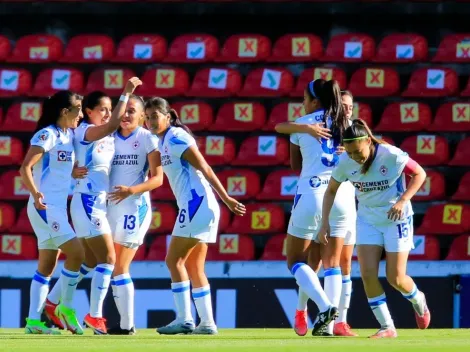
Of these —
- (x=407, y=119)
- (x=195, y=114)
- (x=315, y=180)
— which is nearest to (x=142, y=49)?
(x=195, y=114)

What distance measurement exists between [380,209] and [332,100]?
35.1 inches

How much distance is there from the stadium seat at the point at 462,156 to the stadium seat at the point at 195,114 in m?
2.71

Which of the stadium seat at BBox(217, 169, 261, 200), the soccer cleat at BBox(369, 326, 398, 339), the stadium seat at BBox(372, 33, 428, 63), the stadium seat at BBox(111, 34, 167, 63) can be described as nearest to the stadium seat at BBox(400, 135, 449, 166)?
the stadium seat at BBox(372, 33, 428, 63)

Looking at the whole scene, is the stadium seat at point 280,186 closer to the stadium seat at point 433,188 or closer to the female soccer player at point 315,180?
the stadium seat at point 433,188

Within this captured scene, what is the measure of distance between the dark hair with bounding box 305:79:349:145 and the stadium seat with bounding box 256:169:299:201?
4.30 metres

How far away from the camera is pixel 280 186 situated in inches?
574

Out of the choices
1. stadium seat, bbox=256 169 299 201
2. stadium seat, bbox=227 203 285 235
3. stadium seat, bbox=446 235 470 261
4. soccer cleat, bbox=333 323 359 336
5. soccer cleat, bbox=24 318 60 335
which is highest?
stadium seat, bbox=256 169 299 201

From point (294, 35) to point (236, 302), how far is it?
3.69 m

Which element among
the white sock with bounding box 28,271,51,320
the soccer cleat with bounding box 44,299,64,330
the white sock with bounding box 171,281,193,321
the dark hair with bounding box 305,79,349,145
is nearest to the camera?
the dark hair with bounding box 305,79,349,145

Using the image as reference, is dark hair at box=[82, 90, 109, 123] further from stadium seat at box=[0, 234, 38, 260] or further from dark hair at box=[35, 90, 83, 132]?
stadium seat at box=[0, 234, 38, 260]

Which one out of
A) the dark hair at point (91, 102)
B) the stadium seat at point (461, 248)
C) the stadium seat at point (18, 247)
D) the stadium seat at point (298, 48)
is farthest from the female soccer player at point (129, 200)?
the stadium seat at point (298, 48)

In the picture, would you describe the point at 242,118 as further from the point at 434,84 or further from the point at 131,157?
the point at 131,157

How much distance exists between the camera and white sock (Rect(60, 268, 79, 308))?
1072cm

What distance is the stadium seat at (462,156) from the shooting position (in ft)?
48.1
